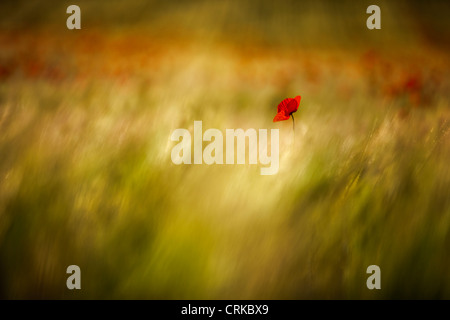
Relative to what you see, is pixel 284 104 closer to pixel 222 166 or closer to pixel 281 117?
pixel 281 117

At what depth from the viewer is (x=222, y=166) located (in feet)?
3.18

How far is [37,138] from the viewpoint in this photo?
99cm

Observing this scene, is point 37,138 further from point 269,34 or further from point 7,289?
point 269,34

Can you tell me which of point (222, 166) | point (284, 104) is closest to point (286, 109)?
point (284, 104)

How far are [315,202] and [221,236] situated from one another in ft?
0.99

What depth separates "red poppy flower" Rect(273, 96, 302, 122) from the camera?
39.0 inches

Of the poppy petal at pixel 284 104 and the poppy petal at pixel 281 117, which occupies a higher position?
the poppy petal at pixel 284 104

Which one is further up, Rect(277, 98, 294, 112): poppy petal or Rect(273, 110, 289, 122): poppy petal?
Rect(277, 98, 294, 112): poppy petal

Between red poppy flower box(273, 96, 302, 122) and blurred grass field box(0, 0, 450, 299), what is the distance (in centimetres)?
2

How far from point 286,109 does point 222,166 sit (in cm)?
27

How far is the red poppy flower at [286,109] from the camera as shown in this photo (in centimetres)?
99

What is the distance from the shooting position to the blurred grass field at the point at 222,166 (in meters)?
0.93

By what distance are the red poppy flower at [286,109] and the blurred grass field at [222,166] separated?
0.02 metres
